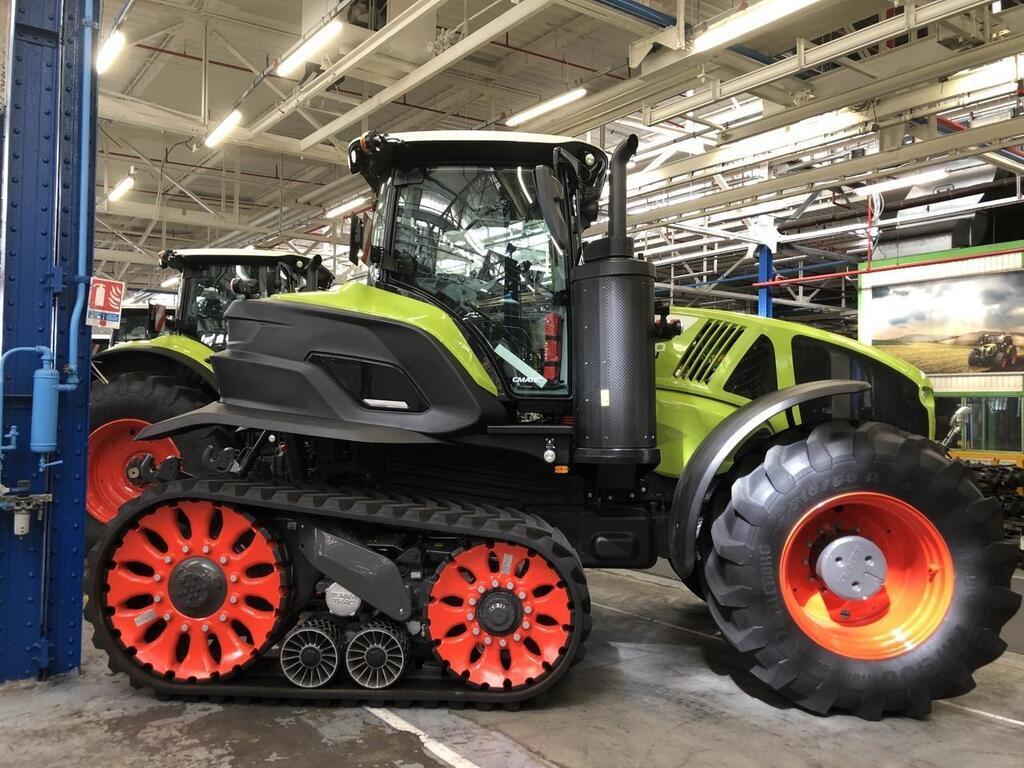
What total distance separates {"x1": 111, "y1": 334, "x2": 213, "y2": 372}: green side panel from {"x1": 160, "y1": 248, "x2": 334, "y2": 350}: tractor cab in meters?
0.29

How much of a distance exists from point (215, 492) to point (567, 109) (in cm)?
521

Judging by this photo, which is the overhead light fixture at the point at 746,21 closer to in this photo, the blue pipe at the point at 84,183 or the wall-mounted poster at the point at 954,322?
the blue pipe at the point at 84,183

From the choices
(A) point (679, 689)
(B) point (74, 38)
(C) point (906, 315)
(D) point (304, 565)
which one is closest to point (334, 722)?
(D) point (304, 565)

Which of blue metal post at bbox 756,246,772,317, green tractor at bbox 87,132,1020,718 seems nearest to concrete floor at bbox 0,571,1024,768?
green tractor at bbox 87,132,1020,718

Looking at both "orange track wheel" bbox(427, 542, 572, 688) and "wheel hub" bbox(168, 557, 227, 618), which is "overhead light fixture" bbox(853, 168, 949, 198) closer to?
"orange track wheel" bbox(427, 542, 572, 688)

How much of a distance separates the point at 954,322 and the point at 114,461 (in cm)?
845

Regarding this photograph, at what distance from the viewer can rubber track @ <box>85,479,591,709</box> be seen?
10.9 ft

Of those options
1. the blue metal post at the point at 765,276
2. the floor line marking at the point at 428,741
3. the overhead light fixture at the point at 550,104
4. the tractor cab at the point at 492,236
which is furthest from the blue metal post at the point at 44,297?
the blue metal post at the point at 765,276

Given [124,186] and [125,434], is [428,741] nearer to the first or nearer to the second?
[125,434]

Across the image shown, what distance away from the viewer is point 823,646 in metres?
3.34

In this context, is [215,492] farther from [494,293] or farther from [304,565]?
[494,293]

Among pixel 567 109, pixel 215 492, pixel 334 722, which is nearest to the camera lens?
pixel 334 722

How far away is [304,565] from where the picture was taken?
3.55 metres

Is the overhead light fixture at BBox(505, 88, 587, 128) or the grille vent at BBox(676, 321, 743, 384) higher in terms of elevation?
the overhead light fixture at BBox(505, 88, 587, 128)
